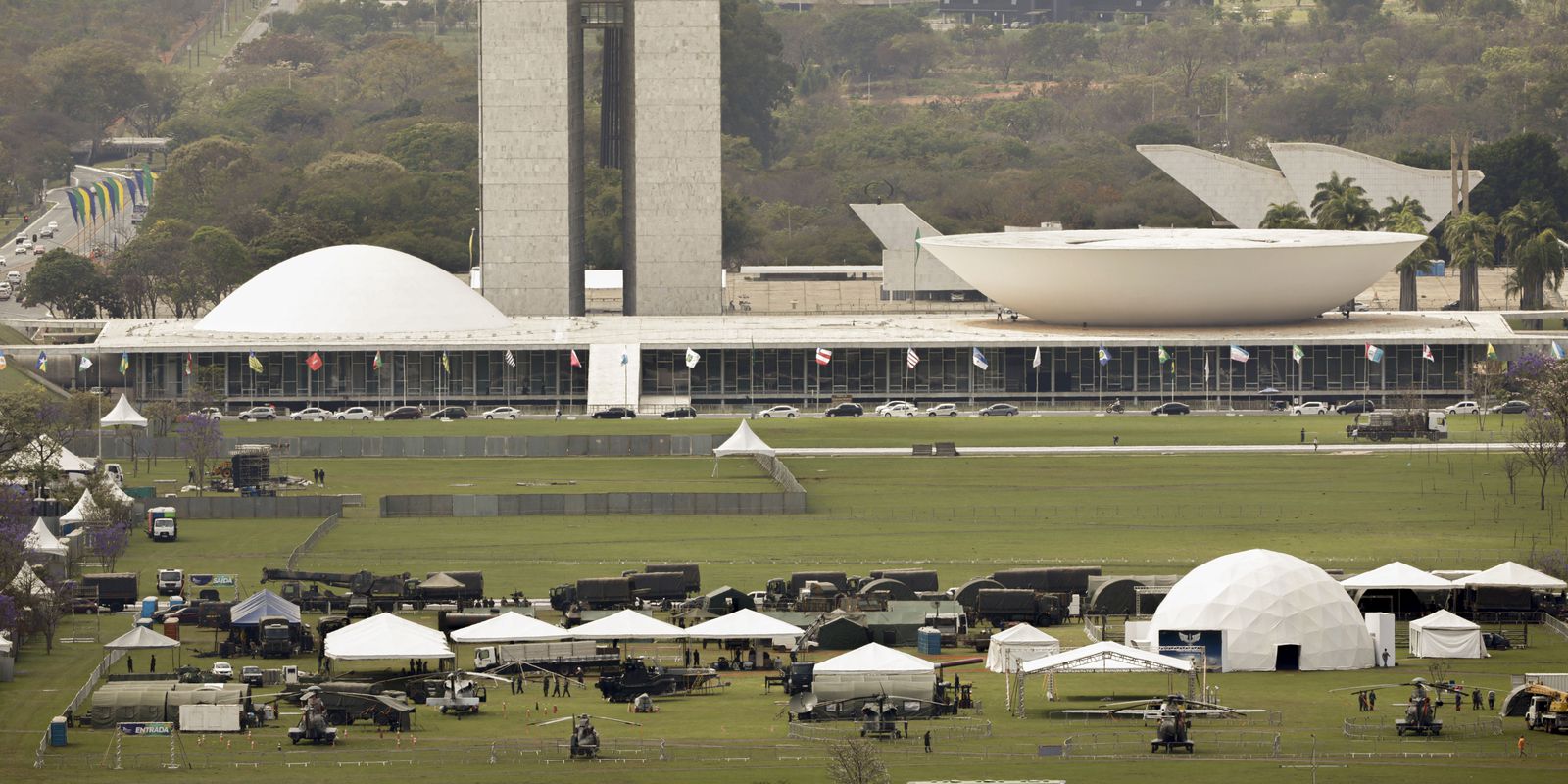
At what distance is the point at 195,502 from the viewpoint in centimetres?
9125

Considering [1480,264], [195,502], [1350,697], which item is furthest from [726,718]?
[1480,264]

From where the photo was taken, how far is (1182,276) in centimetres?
13550

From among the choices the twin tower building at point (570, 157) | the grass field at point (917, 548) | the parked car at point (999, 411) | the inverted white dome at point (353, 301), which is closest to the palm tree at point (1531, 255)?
the parked car at point (999, 411)

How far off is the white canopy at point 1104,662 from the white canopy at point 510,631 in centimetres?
1120

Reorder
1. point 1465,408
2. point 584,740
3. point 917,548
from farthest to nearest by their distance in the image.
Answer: point 1465,408 → point 917,548 → point 584,740

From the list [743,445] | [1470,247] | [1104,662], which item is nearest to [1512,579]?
[1104,662]

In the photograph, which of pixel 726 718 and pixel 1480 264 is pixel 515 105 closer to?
pixel 1480 264

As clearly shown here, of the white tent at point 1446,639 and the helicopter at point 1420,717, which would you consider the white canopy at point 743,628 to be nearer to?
the white tent at point 1446,639

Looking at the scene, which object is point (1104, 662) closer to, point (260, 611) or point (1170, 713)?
point (1170, 713)

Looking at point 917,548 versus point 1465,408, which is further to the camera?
point 1465,408

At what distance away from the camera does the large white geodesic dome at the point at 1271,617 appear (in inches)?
2467

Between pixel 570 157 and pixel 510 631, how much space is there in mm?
94435

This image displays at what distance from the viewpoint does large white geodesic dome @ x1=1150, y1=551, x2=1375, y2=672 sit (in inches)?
2467

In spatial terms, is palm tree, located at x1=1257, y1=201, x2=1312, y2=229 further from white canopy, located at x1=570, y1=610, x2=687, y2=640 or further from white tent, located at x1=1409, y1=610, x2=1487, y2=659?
white canopy, located at x1=570, y1=610, x2=687, y2=640
